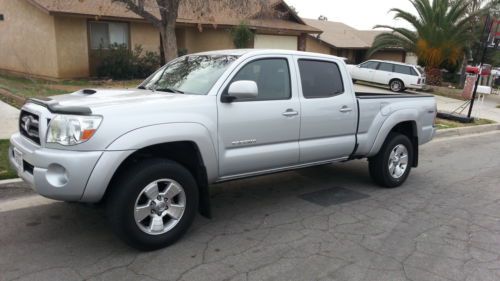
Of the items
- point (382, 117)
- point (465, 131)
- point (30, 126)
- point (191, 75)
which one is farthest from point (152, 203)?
point (465, 131)

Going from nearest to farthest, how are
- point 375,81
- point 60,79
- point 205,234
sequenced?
point 205,234 → point 60,79 → point 375,81

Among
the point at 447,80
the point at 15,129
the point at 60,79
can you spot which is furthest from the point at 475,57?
the point at 15,129

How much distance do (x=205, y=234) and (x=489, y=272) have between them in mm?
2659

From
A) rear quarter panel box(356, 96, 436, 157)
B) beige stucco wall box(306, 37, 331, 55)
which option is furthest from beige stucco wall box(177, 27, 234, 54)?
rear quarter panel box(356, 96, 436, 157)

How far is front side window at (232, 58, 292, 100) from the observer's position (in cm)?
480

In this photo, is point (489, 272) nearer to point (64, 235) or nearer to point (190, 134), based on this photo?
point (190, 134)

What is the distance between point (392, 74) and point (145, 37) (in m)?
12.9

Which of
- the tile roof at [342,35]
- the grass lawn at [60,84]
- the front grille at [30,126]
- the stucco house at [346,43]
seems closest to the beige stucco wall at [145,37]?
the grass lawn at [60,84]

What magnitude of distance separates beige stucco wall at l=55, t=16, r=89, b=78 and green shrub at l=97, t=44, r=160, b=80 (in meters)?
0.68

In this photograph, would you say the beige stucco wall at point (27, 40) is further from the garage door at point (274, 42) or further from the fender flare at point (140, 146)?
the fender flare at point (140, 146)

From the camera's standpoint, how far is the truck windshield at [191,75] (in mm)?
4652

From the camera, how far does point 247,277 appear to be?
371cm

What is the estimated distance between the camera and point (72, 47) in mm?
18141

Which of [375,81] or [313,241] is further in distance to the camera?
[375,81]
